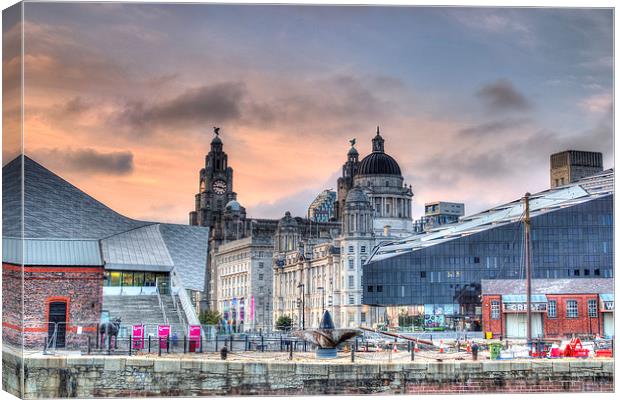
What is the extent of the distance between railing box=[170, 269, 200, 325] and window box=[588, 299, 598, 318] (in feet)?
103

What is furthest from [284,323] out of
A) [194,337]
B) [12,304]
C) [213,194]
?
[12,304]

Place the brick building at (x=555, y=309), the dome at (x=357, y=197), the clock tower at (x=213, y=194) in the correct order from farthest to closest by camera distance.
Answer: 1. the clock tower at (x=213, y=194)
2. the dome at (x=357, y=197)
3. the brick building at (x=555, y=309)

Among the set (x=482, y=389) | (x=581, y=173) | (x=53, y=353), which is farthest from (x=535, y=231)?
(x=53, y=353)

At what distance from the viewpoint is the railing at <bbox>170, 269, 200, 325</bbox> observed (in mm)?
55022

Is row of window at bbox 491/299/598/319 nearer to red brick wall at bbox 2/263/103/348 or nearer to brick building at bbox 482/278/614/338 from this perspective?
brick building at bbox 482/278/614/338

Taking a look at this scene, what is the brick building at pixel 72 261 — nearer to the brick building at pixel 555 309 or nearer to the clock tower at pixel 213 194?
the brick building at pixel 555 309

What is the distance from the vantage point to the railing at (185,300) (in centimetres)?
5502

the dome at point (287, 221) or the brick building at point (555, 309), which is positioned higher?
the dome at point (287, 221)

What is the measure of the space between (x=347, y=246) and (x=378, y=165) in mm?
18438

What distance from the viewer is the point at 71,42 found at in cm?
4825

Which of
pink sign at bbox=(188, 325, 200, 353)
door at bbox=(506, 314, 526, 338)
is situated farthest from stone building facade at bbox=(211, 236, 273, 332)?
pink sign at bbox=(188, 325, 200, 353)

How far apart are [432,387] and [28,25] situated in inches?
838

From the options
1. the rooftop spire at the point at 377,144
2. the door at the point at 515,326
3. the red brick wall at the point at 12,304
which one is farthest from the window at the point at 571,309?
the rooftop spire at the point at 377,144

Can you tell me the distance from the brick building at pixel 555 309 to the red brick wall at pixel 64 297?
112 feet
